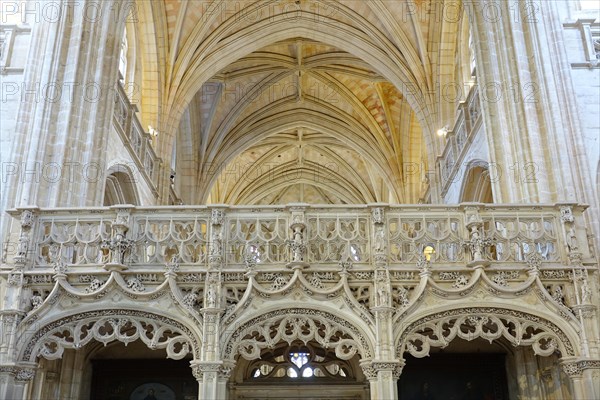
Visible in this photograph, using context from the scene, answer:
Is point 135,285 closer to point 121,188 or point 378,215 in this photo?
point 378,215

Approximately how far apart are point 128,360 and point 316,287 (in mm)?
3699

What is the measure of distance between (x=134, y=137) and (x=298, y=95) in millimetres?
9953

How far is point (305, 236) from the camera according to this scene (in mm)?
8516

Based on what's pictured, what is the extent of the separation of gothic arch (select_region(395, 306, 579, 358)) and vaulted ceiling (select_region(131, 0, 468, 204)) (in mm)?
10757

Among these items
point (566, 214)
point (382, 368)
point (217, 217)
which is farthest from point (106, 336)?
point (566, 214)

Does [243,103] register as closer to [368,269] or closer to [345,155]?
[345,155]

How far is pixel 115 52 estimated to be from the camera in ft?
41.5

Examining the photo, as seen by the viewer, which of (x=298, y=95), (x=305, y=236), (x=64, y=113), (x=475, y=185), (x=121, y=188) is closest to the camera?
(x=305, y=236)

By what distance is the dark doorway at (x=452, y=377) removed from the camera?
10258mm

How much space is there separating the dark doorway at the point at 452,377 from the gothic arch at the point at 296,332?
2.67 metres

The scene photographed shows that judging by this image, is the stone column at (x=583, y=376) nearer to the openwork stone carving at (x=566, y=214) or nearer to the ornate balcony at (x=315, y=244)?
the ornate balcony at (x=315, y=244)

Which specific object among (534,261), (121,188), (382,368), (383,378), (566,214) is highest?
(121,188)

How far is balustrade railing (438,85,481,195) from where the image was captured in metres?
14.9

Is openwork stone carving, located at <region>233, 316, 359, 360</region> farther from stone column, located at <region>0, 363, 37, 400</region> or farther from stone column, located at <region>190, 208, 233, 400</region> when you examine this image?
stone column, located at <region>0, 363, 37, 400</region>
